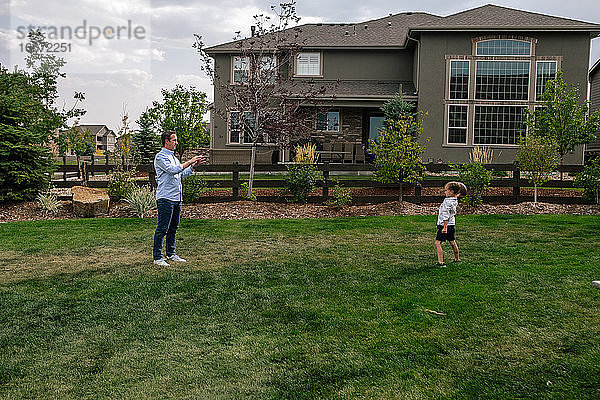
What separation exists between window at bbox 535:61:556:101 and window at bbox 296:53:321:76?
943 cm

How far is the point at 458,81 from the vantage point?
2139cm

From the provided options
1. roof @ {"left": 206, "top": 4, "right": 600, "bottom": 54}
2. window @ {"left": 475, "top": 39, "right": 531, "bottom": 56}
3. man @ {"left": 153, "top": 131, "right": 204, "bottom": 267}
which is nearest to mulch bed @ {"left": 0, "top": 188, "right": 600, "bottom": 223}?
man @ {"left": 153, "top": 131, "right": 204, "bottom": 267}

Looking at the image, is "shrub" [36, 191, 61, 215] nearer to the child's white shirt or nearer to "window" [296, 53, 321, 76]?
the child's white shirt

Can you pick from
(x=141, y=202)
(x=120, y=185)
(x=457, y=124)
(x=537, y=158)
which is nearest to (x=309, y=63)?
(x=457, y=124)

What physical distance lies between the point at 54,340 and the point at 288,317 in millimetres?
1994

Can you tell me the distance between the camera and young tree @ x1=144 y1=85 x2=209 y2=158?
25.1 metres

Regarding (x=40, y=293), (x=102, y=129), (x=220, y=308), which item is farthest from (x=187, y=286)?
(x=102, y=129)

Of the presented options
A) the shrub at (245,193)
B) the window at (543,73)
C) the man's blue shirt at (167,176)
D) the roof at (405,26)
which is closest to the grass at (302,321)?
the man's blue shirt at (167,176)

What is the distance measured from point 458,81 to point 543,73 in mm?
3393

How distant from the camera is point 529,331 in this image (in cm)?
425

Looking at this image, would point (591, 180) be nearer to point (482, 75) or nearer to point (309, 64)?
point (482, 75)

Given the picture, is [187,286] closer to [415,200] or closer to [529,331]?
[529,331]

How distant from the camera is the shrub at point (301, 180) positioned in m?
12.5

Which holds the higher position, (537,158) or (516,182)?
(537,158)
